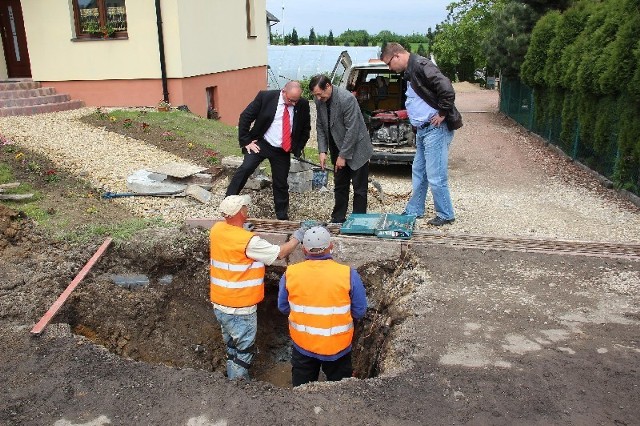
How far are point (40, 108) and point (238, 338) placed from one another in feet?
31.3

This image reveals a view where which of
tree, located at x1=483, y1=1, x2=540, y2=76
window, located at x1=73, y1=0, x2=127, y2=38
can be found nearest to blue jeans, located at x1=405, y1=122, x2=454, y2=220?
window, located at x1=73, y1=0, x2=127, y2=38

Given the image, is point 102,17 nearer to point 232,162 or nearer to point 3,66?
point 3,66

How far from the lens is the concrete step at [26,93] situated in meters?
11.8

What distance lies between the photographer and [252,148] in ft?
21.0

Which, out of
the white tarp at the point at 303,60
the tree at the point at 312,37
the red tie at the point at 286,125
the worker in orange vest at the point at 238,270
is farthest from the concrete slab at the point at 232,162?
the tree at the point at 312,37

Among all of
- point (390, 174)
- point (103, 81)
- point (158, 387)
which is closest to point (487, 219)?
point (390, 174)

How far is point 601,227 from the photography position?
7.20 meters

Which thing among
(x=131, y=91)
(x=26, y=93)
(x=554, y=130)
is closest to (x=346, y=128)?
(x=131, y=91)

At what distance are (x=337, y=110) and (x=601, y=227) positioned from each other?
3.95 metres

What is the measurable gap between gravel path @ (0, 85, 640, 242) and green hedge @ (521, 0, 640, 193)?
0.60 m

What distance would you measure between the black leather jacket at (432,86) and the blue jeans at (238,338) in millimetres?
3063

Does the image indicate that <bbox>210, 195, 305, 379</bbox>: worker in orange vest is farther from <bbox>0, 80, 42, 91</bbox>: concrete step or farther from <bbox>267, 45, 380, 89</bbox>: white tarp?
<bbox>267, 45, 380, 89</bbox>: white tarp

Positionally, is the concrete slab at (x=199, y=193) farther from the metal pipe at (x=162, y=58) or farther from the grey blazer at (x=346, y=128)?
the metal pipe at (x=162, y=58)

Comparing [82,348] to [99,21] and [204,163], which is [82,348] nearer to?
[204,163]
